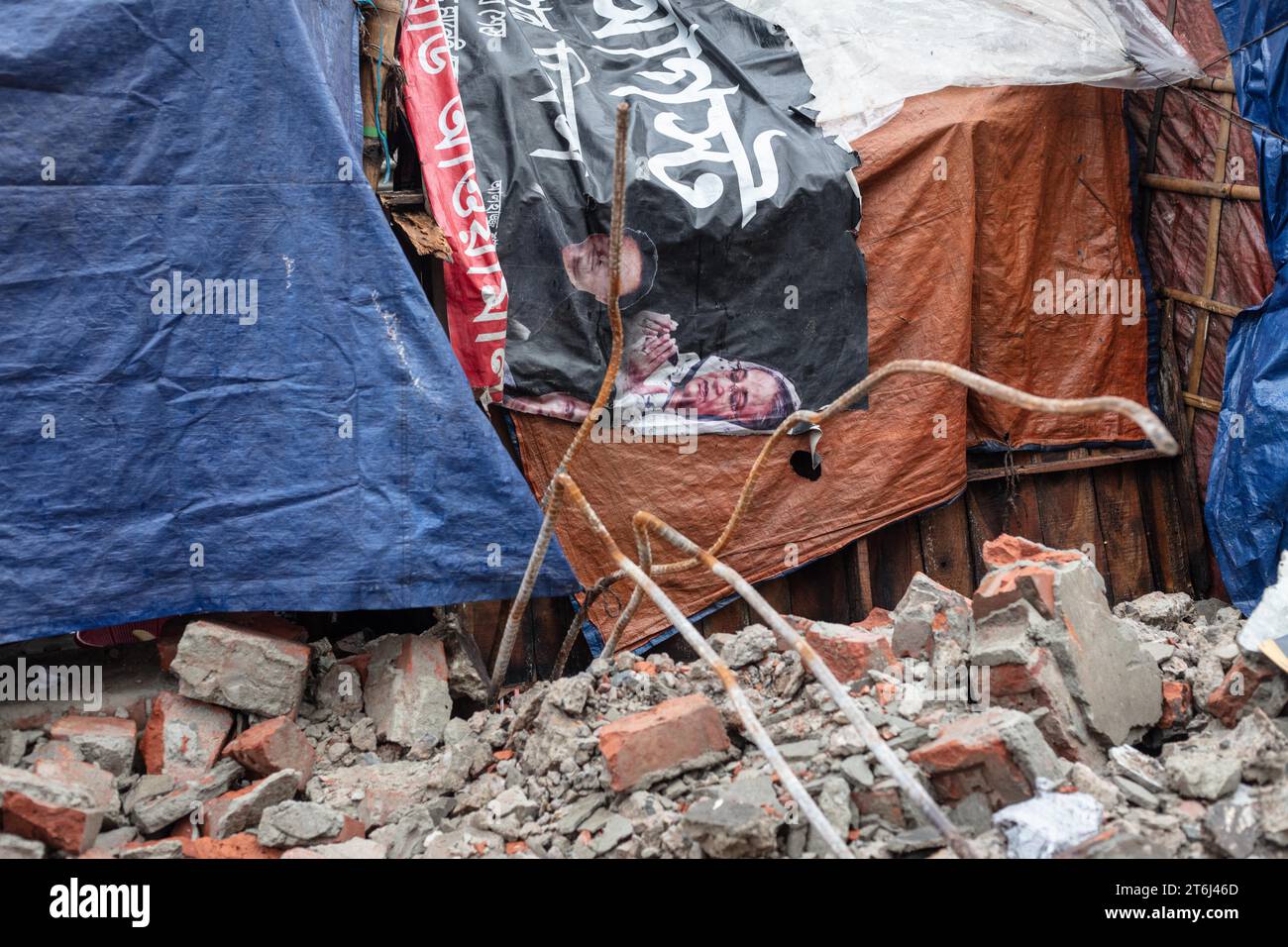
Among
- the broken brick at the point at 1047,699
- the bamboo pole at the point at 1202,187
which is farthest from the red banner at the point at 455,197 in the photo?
the bamboo pole at the point at 1202,187

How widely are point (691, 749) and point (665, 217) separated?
2.23m

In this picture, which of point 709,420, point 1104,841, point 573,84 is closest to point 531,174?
point 573,84

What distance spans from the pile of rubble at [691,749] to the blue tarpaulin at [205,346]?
1.11 ft

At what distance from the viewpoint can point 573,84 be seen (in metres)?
4.51

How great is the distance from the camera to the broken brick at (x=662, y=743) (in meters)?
2.96

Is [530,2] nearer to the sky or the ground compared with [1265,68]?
nearer to the sky

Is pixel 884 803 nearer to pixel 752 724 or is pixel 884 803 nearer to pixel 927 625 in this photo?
pixel 752 724

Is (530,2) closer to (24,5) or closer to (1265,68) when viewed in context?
(24,5)

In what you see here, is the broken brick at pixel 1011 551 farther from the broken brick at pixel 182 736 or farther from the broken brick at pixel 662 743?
the broken brick at pixel 182 736

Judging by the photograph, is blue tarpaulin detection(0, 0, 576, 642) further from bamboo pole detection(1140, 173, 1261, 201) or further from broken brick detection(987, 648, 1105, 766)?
bamboo pole detection(1140, 173, 1261, 201)

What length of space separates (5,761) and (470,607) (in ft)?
5.49

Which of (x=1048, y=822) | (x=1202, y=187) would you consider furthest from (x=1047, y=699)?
(x=1202, y=187)

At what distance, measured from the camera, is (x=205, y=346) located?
11.3 feet

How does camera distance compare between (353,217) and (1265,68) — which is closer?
(353,217)
